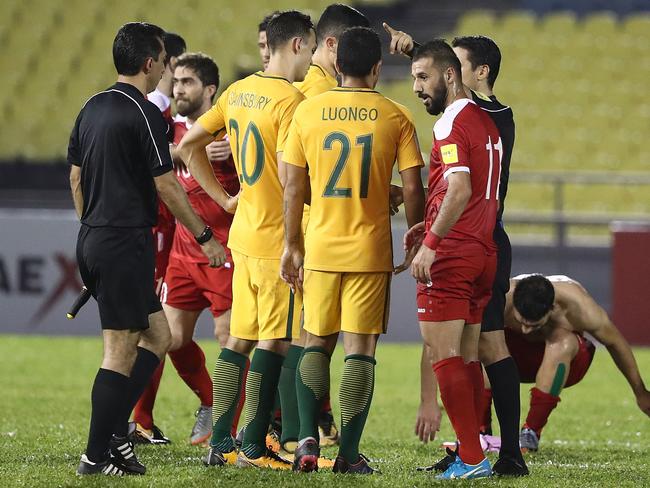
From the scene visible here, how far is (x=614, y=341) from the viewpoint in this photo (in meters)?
6.96

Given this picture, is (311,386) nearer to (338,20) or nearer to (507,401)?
(507,401)

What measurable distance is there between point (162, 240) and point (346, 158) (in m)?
2.37

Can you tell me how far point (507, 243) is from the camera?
245 inches

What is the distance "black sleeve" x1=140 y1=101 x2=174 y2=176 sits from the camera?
5.52m

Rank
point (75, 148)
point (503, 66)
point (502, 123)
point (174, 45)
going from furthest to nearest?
point (503, 66) < point (174, 45) < point (502, 123) < point (75, 148)

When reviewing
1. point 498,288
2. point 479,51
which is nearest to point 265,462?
point 498,288

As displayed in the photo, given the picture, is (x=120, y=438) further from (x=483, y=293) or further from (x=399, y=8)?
(x=399, y=8)

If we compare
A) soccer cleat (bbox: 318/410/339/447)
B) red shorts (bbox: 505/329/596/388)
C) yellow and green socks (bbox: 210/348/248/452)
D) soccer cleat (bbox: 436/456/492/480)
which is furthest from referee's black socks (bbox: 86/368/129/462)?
red shorts (bbox: 505/329/596/388)

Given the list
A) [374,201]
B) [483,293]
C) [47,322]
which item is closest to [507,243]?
[483,293]

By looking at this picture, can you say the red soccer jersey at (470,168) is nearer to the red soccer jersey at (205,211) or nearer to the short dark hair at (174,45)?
the red soccer jersey at (205,211)

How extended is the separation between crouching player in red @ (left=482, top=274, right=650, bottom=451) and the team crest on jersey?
1.75 m

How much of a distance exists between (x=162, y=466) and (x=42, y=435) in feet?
5.08

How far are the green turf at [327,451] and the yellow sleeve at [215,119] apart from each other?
5.50 feet

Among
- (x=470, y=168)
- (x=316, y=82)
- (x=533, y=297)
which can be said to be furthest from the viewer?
(x=533, y=297)
